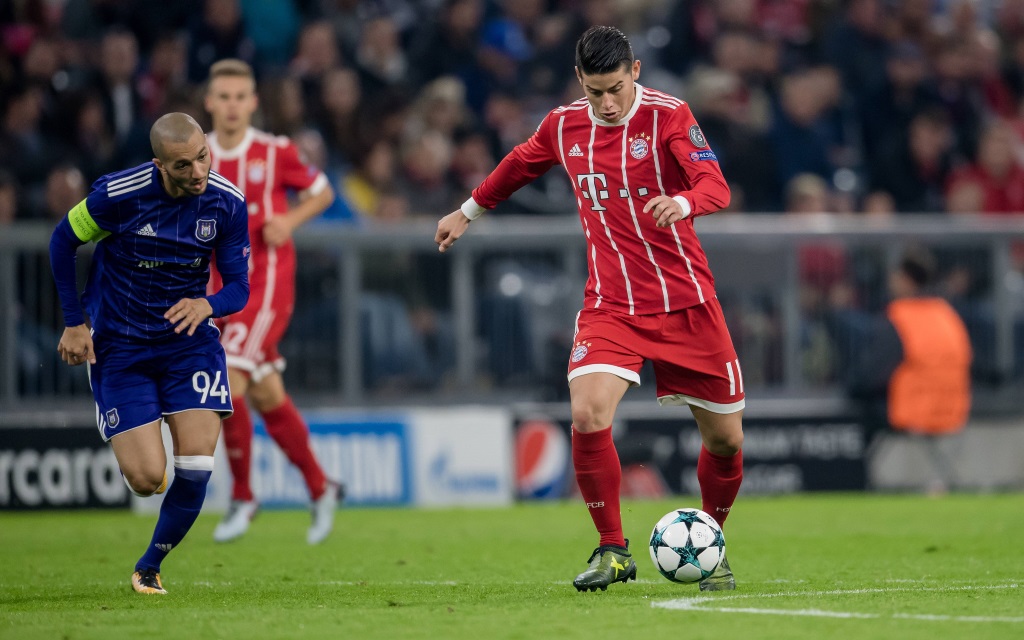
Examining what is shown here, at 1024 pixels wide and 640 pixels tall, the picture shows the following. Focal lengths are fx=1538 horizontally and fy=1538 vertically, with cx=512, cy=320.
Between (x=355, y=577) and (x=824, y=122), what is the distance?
968 centimetres

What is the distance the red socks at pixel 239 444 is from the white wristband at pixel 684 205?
425 cm

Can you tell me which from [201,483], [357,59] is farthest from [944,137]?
[201,483]

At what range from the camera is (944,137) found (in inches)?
626

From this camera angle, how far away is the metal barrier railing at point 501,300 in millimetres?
12789

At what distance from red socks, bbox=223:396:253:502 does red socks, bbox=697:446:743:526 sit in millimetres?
3646

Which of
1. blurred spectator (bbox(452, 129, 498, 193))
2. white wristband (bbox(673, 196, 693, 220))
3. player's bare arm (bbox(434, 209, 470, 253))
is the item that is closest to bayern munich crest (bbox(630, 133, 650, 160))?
white wristband (bbox(673, 196, 693, 220))

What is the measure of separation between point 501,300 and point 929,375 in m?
3.85

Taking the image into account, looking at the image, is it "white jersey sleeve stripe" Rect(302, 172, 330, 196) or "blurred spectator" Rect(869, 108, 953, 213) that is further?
"blurred spectator" Rect(869, 108, 953, 213)

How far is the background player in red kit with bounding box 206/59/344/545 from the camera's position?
9578mm

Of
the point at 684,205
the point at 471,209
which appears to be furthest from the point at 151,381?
the point at 684,205

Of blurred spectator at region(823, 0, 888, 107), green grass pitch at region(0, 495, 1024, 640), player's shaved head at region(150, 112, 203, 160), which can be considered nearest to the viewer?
green grass pitch at region(0, 495, 1024, 640)

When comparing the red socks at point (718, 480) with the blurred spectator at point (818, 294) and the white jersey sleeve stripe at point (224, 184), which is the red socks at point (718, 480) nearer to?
the white jersey sleeve stripe at point (224, 184)

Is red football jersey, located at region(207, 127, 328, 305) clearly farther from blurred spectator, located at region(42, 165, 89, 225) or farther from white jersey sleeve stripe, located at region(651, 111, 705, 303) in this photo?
white jersey sleeve stripe, located at region(651, 111, 705, 303)

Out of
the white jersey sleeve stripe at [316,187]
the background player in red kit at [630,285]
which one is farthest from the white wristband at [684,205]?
the white jersey sleeve stripe at [316,187]
